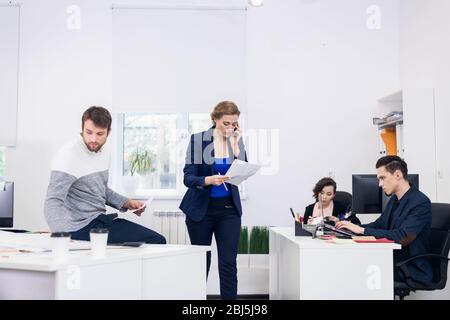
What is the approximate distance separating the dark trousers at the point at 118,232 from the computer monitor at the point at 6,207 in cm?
144

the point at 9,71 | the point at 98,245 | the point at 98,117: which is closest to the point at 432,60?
the point at 98,117

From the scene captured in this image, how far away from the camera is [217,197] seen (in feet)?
11.3

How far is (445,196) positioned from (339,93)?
1603 mm

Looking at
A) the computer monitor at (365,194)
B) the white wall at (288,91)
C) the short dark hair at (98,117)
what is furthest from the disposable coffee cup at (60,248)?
the white wall at (288,91)

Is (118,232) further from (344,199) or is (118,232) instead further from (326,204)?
(344,199)

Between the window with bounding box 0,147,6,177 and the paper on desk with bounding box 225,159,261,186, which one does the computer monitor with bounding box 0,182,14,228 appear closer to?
the window with bounding box 0,147,6,177

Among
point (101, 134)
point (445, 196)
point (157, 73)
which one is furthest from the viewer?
point (157, 73)

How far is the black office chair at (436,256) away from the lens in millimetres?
3207

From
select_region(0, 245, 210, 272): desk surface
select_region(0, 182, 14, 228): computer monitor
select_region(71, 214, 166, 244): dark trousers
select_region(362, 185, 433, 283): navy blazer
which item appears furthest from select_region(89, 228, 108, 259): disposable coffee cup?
select_region(0, 182, 14, 228): computer monitor

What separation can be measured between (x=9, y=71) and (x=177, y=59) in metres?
1.55

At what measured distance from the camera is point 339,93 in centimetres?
535

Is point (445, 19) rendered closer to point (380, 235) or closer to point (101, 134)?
point (380, 235)
